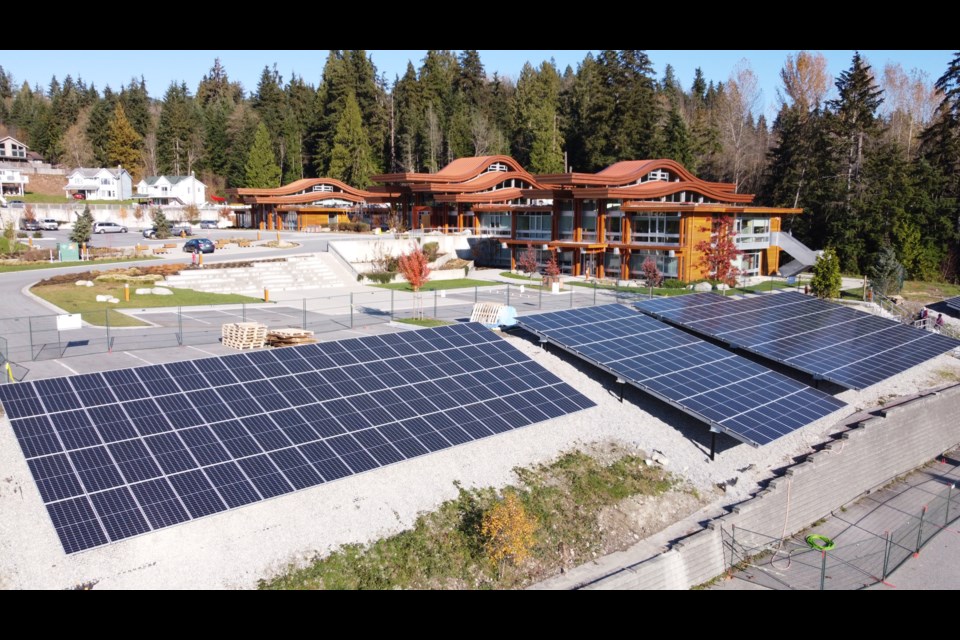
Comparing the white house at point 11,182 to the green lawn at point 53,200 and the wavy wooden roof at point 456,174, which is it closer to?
the green lawn at point 53,200

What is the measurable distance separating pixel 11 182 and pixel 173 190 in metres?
25.5

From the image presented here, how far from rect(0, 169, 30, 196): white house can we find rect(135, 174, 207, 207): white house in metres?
18.5

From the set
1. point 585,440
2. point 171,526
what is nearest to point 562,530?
point 585,440

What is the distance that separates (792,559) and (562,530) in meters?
6.94

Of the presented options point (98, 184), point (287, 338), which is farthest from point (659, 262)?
point (98, 184)

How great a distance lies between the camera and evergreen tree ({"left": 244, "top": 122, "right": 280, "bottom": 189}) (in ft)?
354

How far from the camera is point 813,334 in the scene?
35500 millimetres

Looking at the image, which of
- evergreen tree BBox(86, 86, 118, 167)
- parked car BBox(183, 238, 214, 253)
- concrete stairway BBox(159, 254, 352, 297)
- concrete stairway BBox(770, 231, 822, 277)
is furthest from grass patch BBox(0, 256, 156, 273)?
evergreen tree BBox(86, 86, 118, 167)

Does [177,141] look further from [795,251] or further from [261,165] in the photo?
[795,251]

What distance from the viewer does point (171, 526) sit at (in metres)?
15.4

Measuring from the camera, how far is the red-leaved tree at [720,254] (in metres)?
53.1

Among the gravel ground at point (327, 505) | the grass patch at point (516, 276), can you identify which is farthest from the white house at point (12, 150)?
the gravel ground at point (327, 505)

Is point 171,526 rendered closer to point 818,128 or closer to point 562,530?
point 562,530

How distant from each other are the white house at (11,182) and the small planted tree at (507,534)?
407 feet
